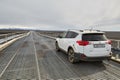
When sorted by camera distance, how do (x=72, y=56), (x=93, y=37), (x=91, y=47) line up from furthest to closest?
(x=72, y=56), (x=93, y=37), (x=91, y=47)

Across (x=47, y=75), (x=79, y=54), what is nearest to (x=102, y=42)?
(x=79, y=54)

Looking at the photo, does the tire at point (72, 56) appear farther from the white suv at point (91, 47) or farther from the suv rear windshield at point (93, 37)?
the suv rear windshield at point (93, 37)

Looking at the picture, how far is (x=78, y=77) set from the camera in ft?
18.5

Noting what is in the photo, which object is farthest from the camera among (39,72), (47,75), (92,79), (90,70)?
(90,70)

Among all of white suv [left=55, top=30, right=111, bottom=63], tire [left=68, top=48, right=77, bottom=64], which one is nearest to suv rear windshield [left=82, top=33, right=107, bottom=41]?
white suv [left=55, top=30, right=111, bottom=63]

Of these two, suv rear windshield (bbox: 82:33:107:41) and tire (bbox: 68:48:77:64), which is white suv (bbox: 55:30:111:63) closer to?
suv rear windshield (bbox: 82:33:107:41)

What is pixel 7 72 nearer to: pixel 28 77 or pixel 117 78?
pixel 28 77

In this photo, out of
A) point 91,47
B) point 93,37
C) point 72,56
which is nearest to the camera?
point 91,47

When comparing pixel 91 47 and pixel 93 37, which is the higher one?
pixel 93 37

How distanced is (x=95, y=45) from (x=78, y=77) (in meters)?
2.03

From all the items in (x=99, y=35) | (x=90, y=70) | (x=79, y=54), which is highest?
(x=99, y=35)

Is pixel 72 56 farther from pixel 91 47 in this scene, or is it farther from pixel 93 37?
pixel 93 37

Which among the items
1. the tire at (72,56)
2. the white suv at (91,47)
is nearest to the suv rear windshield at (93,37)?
the white suv at (91,47)

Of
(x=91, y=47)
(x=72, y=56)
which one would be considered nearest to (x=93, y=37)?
(x=91, y=47)
